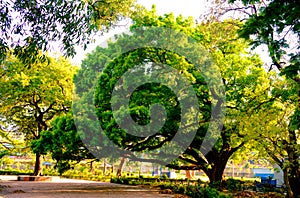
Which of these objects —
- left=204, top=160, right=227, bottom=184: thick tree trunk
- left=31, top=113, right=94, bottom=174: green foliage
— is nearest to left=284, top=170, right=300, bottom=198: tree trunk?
left=204, top=160, right=227, bottom=184: thick tree trunk

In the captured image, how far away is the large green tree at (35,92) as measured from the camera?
77.9 ft

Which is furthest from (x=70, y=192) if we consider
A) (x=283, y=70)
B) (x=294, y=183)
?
(x=283, y=70)

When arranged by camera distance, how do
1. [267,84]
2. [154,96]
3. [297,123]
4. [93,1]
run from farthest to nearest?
1. [154,96]
2. [267,84]
3. [93,1]
4. [297,123]

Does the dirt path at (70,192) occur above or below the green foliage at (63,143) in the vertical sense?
below

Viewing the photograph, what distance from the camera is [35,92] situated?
24.6 m

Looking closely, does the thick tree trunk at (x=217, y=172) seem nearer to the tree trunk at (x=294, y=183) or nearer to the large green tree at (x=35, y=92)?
the tree trunk at (x=294, y=183)

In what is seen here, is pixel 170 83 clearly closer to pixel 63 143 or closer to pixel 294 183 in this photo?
pixel 63 143

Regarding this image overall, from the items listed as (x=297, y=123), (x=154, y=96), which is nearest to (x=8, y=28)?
(x=297, y=123)

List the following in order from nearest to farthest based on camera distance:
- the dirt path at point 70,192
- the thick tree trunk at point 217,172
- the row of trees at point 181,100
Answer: the row of trees at point 181,100, the dirt path at point 70,192, the thick tree trunk at point 217,172

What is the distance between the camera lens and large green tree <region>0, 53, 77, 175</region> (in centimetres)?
2375

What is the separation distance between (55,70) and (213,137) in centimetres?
1355

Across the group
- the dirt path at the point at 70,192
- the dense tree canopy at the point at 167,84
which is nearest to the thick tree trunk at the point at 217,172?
the dense tree canopy at the point at 167,84

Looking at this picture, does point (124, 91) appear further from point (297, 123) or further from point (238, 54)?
point (297, 123)

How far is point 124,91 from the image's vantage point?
15.8 meters
